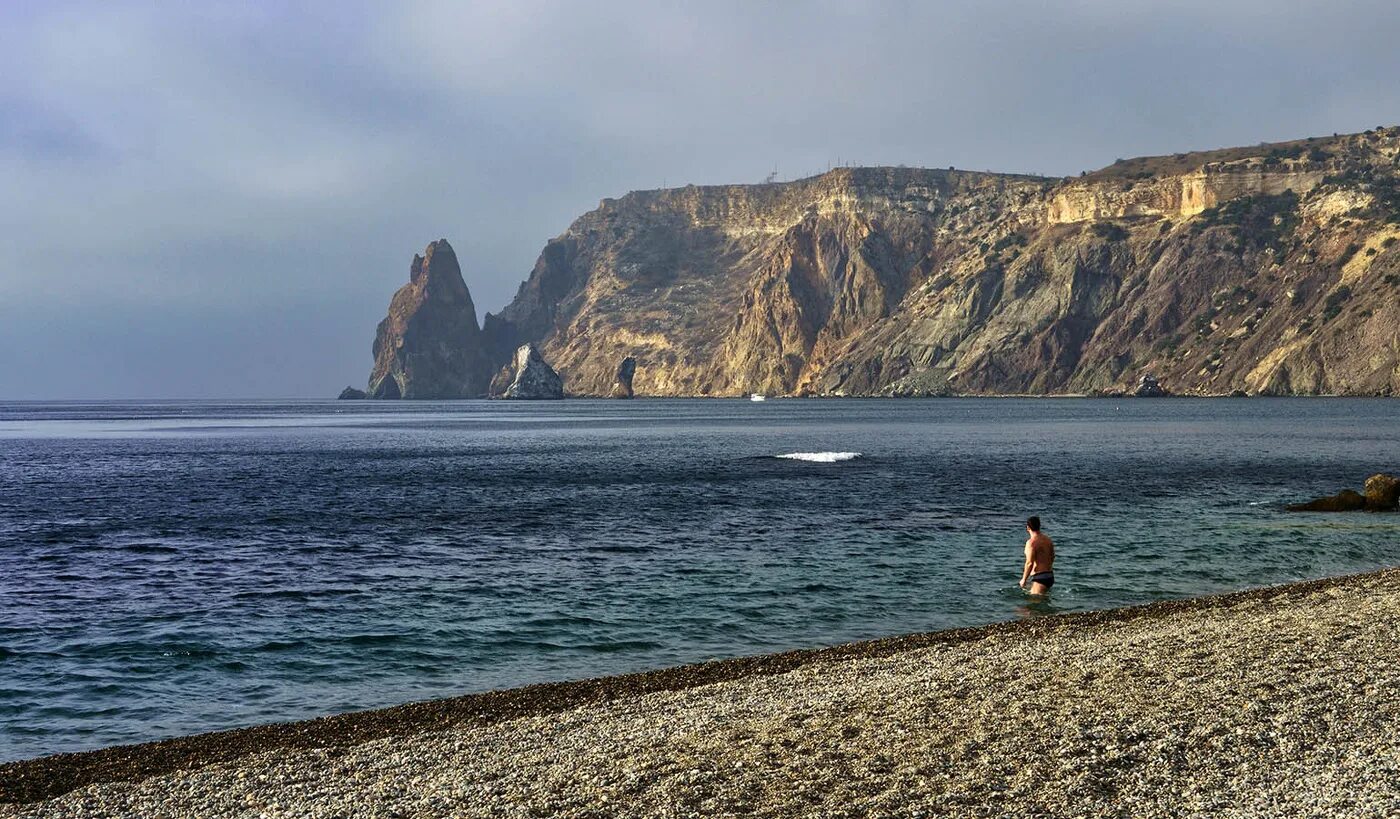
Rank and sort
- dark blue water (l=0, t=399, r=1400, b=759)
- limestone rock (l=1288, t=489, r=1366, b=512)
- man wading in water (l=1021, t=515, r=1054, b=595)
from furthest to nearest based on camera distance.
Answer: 1. limestone rock (l=1288, t=489, r=1366, b=512)
2. man wading in water (l=1021, t=515, r=1054, b=595)
3. dark blue water (l=0, t=399, r=1400, b=759)

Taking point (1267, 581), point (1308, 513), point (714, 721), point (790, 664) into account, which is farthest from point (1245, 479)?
point (714, 721)

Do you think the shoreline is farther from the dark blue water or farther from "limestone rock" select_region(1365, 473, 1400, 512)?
"limestone rock" select_region(1365, 473, 1400, 512)

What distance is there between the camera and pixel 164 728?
2006 centimetres

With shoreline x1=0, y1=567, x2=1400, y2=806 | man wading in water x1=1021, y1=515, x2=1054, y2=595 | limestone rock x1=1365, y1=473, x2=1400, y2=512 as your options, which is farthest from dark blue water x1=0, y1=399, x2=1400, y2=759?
limestone rock x1=1365, y1=473, x2=1400, y2=512

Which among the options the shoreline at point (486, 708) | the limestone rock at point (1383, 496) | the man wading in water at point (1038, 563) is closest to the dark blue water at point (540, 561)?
the man wading in water at point (1038, 563)

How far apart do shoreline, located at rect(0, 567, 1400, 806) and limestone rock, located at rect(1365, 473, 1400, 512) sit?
26958 millimetres

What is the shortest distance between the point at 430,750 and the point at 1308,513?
4554cm

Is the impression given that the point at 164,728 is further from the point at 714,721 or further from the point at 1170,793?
the point at 1170,793

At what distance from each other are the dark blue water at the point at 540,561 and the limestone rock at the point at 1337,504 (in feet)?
7.69

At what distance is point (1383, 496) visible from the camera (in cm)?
5066

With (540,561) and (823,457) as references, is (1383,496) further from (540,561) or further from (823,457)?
(823,457)

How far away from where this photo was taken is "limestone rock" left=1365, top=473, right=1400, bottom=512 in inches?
1993

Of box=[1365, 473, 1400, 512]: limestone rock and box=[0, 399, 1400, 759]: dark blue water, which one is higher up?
box=[1365, 473, 1400, 512]: limestone rock

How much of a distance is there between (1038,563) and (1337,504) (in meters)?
27.6
